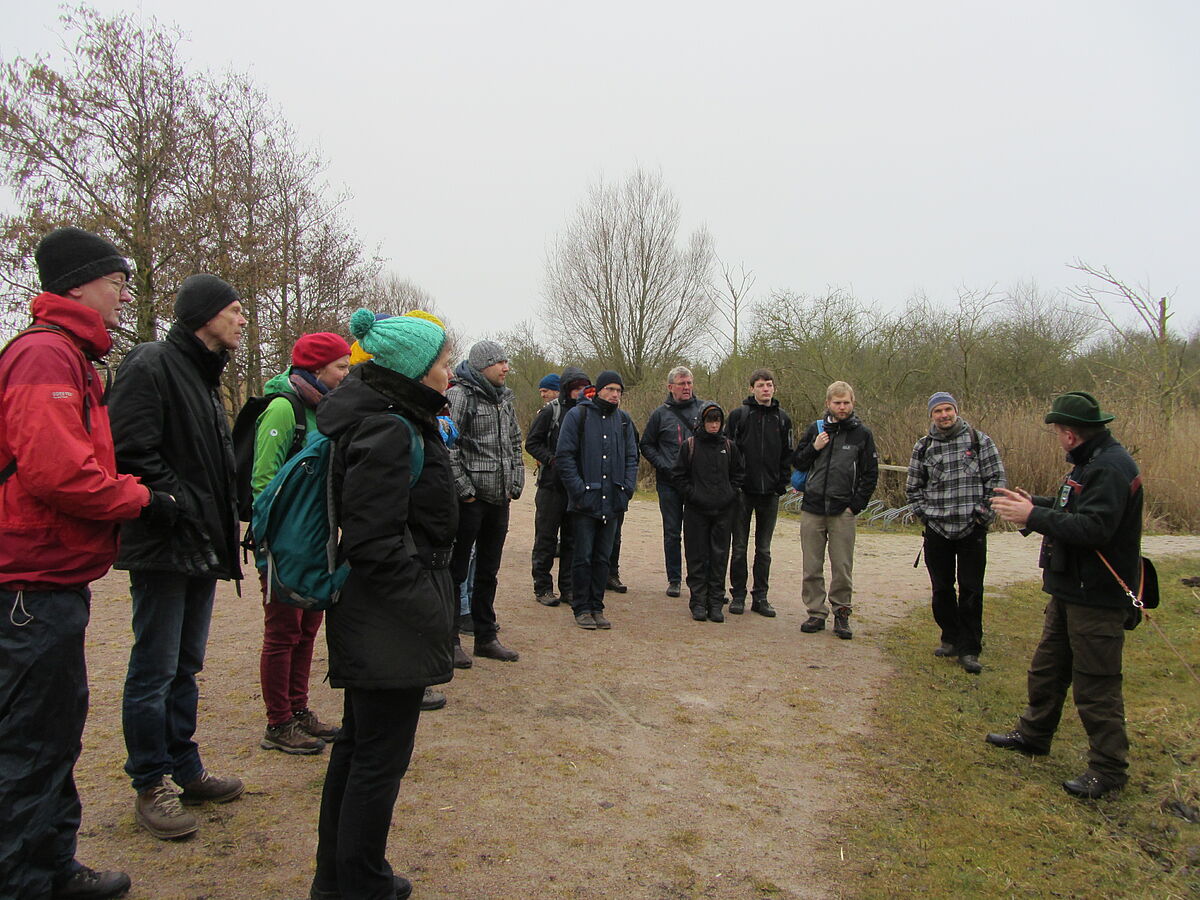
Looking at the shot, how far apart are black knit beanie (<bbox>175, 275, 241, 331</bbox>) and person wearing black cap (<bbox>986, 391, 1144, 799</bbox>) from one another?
4005mm

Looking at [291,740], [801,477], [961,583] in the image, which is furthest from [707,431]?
[291,740]

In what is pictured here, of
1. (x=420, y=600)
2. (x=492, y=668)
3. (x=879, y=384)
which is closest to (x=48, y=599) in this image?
(x=420, y=600)

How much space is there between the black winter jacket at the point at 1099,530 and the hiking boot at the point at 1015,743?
90 centimetres

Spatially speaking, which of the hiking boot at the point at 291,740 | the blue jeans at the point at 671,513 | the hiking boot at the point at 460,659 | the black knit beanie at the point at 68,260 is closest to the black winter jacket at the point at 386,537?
the black knit beanie at the point at 68,260

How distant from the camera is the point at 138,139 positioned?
47.6 feet

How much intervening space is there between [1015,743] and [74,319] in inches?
198

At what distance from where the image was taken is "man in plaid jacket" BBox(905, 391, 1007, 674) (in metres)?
6.02

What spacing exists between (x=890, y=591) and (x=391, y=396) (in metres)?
7.47

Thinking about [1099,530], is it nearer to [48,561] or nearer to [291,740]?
[291,740]

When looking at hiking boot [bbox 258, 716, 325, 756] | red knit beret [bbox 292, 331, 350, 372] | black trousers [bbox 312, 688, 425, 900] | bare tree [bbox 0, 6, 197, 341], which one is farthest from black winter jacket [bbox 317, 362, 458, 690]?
bare tree [bbox 0, 6, 197, 341]

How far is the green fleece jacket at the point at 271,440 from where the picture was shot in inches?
146

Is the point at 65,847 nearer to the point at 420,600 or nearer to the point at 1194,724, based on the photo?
the point at 420,600

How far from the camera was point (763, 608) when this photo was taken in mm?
7484

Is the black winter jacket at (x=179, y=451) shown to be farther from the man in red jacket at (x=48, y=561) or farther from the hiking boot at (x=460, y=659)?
the hiking boot at (x=460, y=659)
